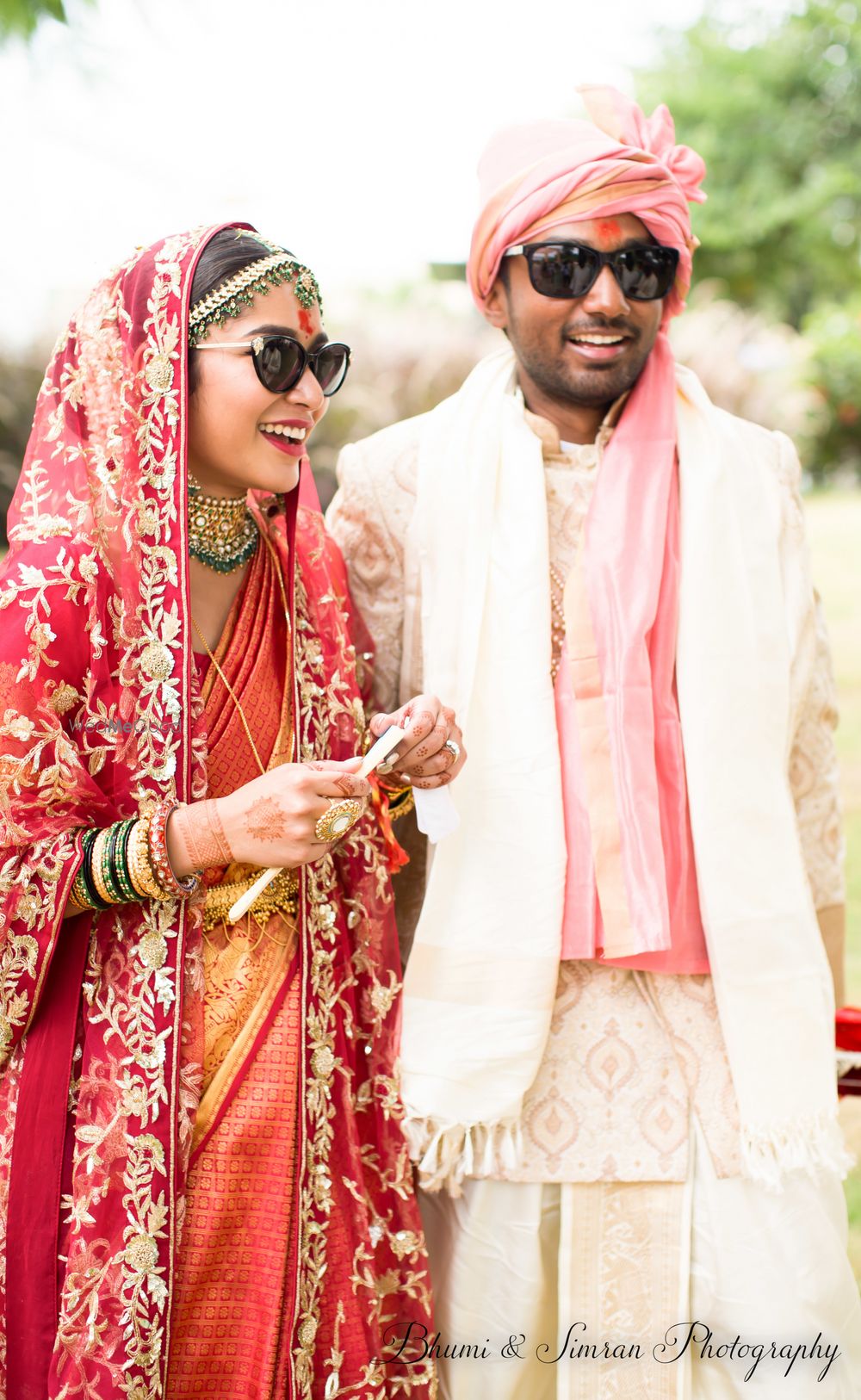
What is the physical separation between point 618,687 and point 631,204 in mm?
890

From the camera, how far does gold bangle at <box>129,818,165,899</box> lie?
190 centimetres

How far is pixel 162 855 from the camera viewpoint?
190 cm

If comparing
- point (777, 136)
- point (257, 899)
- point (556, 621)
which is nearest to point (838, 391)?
point (777, 136)

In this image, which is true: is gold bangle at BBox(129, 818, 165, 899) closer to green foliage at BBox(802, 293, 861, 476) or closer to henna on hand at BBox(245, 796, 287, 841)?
henna on hand at BBox(245, 796, 287, 841)

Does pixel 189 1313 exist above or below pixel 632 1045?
below

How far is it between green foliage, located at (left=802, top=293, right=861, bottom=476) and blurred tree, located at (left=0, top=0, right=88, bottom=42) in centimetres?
1179

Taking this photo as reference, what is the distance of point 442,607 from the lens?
2.44m

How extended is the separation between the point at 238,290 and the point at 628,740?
0.99 m

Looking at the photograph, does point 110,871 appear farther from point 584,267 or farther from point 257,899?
point 584,267

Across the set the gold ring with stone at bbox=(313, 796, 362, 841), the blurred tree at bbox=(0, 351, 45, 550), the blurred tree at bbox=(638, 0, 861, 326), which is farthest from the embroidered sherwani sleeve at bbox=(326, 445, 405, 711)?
the blurred tree at bbox=(638, 0, 861, 326)

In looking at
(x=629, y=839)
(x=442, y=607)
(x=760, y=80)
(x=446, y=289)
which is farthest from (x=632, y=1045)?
(x=760, y=80)

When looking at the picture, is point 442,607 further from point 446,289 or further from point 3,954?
point 446,289

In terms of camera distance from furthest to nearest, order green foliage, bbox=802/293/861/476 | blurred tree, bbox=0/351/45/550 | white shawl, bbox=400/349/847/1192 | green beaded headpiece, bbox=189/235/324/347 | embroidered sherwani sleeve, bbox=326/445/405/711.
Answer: green foliage, bbox=802/293/861/476 → blurred tree, bbox=0/351/45/550 → embroidered sherwani sleeve, bbox=326/445/405/711 → white shawl, bbox=400/349/847/1192 → green beaded headpiece, bbox=189/235/324/347

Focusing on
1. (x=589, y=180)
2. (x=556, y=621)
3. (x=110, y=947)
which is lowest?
(x=110, y=947)
